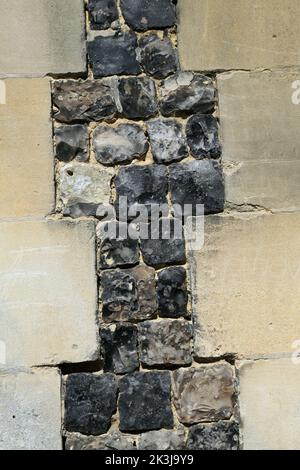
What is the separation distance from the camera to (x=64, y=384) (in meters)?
2.88

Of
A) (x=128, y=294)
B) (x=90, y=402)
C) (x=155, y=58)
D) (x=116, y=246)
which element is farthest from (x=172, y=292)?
(x=155, y=58)

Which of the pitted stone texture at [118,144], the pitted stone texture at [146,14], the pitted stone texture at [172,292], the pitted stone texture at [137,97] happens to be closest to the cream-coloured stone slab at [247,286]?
the pitted stone texture at [172,292]

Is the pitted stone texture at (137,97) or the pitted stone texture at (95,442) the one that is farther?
the pitted stone texture at (137,97)

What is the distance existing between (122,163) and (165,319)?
64 centimetres

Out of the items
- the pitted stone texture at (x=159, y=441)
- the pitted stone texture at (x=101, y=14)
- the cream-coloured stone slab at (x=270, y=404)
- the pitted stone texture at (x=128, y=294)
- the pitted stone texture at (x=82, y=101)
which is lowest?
the pitted stone texture at (x=159, y=441)

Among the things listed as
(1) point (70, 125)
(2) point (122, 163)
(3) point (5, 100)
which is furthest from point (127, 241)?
(3) point (5, 100)

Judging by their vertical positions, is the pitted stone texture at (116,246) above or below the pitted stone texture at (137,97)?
below

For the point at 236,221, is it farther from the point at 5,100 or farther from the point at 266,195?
the point at 5,100

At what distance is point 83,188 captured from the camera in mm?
2951

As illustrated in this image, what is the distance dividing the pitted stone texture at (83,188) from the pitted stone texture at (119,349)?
466mm

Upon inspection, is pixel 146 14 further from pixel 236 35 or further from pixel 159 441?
pixel 159 441

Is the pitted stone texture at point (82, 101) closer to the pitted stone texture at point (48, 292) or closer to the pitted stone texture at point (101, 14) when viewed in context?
the pitted stone texture at point (101, 14)

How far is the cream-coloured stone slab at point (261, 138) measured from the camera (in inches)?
118

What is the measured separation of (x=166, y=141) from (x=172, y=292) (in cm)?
60
